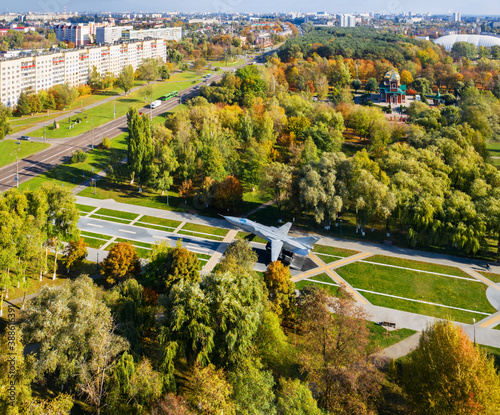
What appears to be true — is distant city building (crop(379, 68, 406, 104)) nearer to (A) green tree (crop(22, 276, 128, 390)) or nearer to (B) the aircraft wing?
(B) the aircraft wing

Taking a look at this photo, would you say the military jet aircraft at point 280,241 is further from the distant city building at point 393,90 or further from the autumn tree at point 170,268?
the distant city building at point 393,90

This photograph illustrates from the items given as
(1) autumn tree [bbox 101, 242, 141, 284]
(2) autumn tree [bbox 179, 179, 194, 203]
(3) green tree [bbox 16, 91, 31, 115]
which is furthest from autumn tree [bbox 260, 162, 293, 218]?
(3) green tree [bbox 16, 91, 31, 115]

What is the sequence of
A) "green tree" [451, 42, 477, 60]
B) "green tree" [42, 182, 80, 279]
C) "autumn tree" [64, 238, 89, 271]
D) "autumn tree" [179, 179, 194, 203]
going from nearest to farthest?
"green tree" [42, 182, 80, 279] → "autumn tree" [64, 238, 89, 271] → "autumn tree" [179, 179, 194, 203] → "green tree" [451, 42, 477, 60]

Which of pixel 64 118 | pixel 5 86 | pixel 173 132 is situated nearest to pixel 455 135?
pixel 173 132

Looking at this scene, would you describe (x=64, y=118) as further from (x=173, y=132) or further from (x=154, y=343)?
(x=154, y=343)

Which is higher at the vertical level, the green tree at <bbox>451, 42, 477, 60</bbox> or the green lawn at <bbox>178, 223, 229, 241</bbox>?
the green tree at <bbox>451, 42, 477, 60</bbox>

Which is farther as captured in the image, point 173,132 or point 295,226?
point 173,132

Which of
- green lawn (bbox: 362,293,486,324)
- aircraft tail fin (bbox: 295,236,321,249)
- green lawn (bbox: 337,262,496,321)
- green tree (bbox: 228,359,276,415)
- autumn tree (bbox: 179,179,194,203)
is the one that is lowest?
green lawn (bbox: 362,293,486,324)
